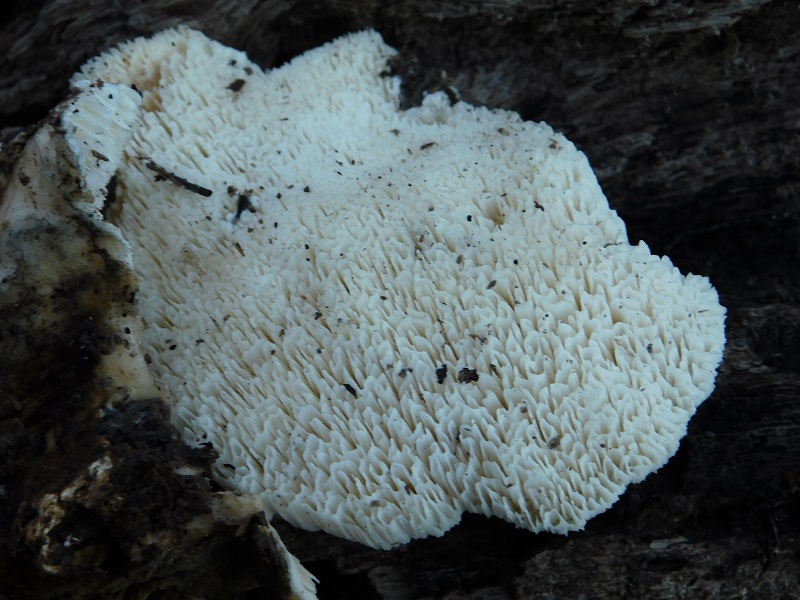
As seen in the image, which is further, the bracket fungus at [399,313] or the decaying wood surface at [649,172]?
the decaying wood surface at [649,172]

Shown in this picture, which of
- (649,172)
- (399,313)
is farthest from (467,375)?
(649,172)

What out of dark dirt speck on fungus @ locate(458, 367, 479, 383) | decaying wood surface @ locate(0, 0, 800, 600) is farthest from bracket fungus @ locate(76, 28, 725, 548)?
decaying wood surface @ locate(0, 0, 800, 600)

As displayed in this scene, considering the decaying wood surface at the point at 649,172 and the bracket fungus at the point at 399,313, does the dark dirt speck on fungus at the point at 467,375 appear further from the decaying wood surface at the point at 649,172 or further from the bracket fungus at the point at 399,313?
the decaying wood surface at the point at 649,172

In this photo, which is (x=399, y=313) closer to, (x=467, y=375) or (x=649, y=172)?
(x=467, y=375)

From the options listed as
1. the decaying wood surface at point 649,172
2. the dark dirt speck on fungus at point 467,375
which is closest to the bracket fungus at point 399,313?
the dark dirt speck on fungus at point 467,375

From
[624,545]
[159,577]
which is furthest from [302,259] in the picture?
[624,545]

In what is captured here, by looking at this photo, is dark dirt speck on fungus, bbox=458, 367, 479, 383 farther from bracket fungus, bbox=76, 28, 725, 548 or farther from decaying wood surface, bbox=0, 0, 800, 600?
decaying wood surface, bbox=0, 0, 800, 600

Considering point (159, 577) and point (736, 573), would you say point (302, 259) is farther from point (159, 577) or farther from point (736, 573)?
point (736, 573)
